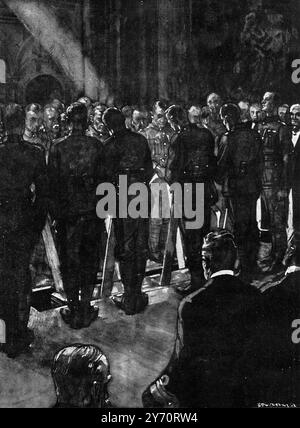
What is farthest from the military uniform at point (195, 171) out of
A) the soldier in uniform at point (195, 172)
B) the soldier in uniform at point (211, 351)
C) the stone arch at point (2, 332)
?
the stone arch at point (2, 332)

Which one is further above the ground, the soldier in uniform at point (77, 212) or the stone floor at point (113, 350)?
the soldier in uniform at point (77, 212)

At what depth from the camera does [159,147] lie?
4637mm

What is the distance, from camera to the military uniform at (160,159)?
15.2 feet

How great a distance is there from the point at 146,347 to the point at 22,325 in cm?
101

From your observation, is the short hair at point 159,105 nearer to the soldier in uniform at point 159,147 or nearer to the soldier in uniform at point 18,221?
the soldier in uniform at point 159,147

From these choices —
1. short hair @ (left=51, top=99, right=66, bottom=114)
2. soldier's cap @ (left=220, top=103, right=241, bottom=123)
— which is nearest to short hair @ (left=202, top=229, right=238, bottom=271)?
soldier's cap @ (left=220, top=103, right=241, bottom=123)

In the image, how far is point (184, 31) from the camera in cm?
468

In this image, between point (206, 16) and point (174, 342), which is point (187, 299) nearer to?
point (174, 342)

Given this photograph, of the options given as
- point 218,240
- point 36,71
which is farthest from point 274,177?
point 36,71

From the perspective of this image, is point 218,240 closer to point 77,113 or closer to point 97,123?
point 97,123

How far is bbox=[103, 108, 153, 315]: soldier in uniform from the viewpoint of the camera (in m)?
4.54

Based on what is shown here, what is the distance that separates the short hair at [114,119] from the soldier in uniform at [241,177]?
0.86 metres

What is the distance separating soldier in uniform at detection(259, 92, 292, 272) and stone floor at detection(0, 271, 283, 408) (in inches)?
32.9
